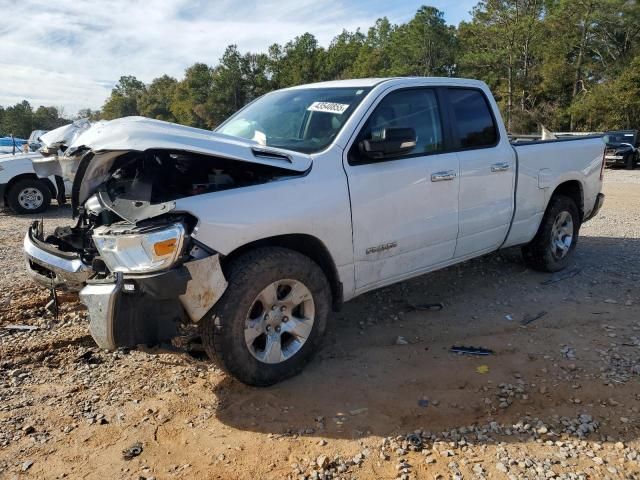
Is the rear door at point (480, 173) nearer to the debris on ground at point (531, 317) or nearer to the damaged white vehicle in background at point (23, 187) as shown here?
the debris on ground at point (531, 317)

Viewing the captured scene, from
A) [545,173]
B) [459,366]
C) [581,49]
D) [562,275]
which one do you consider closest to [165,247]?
[459,366]

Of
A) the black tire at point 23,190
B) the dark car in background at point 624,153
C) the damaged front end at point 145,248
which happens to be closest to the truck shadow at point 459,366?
the damaged front end at point 145,248

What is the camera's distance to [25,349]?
3928mm

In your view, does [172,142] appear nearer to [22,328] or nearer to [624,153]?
[22,328]

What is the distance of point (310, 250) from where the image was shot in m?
3.51

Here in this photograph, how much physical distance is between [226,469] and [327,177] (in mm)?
1826

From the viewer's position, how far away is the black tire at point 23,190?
1013 cm

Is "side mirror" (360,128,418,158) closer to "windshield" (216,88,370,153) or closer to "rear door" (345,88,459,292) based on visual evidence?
"rear door" (345,88,459,292)

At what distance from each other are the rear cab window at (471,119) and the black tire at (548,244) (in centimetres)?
127

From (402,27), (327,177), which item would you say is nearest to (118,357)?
(327,177)

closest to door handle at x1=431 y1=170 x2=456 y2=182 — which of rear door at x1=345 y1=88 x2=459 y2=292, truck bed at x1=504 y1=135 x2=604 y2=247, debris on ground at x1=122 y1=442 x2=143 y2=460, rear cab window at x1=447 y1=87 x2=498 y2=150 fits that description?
rear door at x1=345 y1=88 x2=459 y2=292

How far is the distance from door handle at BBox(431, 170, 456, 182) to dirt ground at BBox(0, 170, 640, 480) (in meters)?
1.21

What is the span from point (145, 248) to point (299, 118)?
1.80 meters

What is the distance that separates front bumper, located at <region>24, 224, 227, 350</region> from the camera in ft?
9.00
